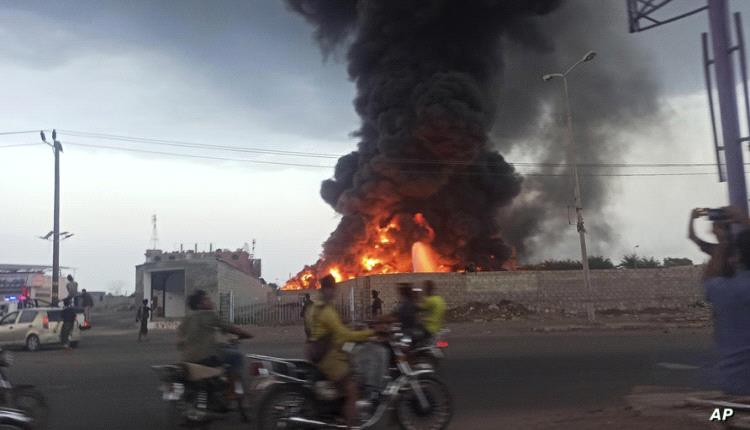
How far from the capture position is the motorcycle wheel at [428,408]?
251 inches

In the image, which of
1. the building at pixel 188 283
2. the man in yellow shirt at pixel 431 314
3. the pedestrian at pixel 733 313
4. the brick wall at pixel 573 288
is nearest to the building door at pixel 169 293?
the building at pixel 188 283

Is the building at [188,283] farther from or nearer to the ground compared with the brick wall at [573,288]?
farther from the ground

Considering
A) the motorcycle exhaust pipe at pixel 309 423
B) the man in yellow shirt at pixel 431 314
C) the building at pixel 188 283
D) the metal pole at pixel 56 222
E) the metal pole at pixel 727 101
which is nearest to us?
the motorcycle exhaust pipe at pixel 309 423

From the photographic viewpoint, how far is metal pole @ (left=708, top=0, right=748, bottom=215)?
6.25m

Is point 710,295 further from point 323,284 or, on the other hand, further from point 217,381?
point 217,381

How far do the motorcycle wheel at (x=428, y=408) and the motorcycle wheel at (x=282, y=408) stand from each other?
3.09 feet

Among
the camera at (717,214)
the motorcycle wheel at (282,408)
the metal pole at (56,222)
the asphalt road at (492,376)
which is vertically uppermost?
the metal pole at (56,222)

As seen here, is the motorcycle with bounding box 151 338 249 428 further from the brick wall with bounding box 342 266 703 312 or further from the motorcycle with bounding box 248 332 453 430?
the brick wall with bounding box 342 266 703 312

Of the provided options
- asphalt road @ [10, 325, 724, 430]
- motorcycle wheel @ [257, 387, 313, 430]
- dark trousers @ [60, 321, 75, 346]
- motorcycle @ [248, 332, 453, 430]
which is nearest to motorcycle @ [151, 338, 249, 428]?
motorcycle @ [248, 332, 453, 430]

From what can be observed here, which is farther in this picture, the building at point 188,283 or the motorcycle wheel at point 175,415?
the building at point 188,283

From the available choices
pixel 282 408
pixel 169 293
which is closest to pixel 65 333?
pixel 282 408

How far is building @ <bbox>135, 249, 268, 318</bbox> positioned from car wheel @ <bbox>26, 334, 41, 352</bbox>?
26.4ft

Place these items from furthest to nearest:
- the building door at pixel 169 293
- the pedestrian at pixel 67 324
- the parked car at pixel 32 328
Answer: the building door at pixel 169 293, the parked car at pixel 32 328, the pedestrian at pixel 67 324

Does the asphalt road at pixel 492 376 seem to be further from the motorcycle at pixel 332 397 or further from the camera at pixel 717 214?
the camera at pixel 717 214
